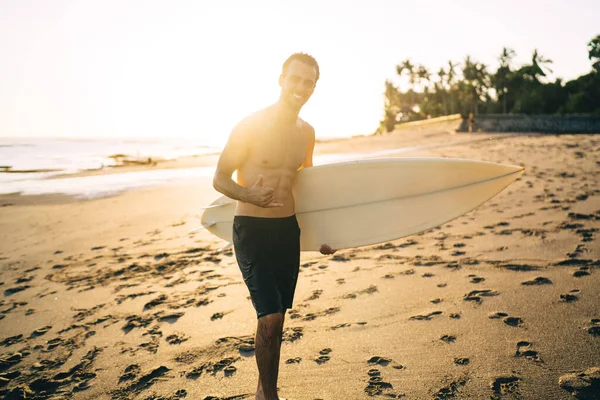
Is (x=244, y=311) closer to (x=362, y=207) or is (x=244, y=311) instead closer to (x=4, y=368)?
(x=362, y=207)

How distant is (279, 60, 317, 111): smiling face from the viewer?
7.88 ft

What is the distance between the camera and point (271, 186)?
2463mm

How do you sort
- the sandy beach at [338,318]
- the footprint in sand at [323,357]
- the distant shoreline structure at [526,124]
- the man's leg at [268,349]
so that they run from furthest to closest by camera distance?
the distant shoreline structure at [526,124] → the footprint in sand at [323,357] → the sandy beach at [338,318] → the man's leg at [268,349]

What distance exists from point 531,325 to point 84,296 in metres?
4.24

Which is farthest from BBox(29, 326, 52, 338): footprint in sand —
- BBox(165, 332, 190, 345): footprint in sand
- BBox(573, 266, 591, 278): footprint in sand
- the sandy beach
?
BBox(573, 266, 591, 278): footprint in sand

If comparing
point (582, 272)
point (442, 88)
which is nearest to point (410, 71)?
point (442, 88)

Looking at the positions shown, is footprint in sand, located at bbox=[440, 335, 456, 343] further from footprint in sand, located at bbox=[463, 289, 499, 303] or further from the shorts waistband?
the shorts waistband

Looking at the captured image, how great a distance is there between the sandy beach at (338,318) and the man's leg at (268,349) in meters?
0.40

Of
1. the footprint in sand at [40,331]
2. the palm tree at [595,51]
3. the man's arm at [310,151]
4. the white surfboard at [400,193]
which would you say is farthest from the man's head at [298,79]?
the palm tree at [595,51]

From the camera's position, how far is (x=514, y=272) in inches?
160

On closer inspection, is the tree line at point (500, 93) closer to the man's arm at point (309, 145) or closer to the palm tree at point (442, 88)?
the palm tree at point (442, 88)

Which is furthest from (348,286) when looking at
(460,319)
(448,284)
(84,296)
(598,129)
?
(598,129)

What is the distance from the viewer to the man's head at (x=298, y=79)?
240cm

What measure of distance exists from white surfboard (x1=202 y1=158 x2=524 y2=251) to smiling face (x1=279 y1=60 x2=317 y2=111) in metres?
1.12
